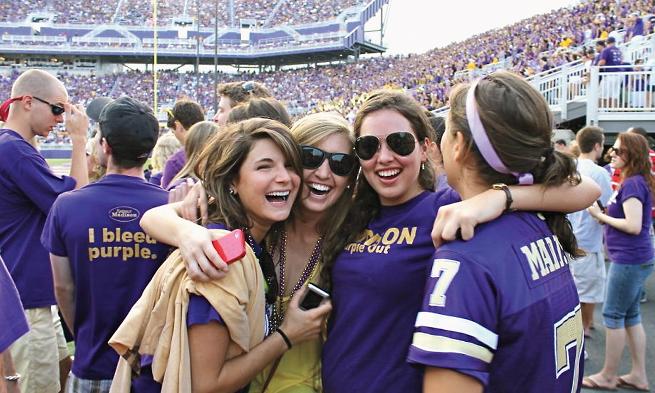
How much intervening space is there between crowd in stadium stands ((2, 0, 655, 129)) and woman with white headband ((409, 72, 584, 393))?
6.45ft

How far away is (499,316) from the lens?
130 cm

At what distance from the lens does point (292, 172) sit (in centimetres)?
195

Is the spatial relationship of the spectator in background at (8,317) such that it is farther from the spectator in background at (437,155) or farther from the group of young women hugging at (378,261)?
the spectator in background at (437,155)

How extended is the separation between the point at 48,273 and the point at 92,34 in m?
57.6

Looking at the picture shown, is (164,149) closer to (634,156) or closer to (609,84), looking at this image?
(634,156)

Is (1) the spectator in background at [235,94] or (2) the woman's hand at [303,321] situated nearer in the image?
(2) the woman's hand at [303,321]

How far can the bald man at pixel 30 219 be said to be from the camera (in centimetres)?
291

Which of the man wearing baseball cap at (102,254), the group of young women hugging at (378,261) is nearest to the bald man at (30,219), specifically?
the man wearing baseball cap at (102,254)

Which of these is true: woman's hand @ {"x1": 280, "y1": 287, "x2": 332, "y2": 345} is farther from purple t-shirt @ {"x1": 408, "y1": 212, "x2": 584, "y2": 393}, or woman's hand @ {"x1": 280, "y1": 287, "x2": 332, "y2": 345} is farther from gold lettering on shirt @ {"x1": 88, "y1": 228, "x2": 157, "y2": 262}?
gold lettering on shirt @ {"x1": 88, "y1": 228, "x2": 157, "y2": 262}

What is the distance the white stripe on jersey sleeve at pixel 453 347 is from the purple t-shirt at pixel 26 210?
242 centimetres

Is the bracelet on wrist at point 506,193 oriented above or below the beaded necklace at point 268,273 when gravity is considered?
above

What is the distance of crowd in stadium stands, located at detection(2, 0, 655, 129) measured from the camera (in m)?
19.8

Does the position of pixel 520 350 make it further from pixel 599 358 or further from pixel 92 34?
pixel 92 34

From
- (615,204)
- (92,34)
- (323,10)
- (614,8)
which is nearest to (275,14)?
(323,10)
